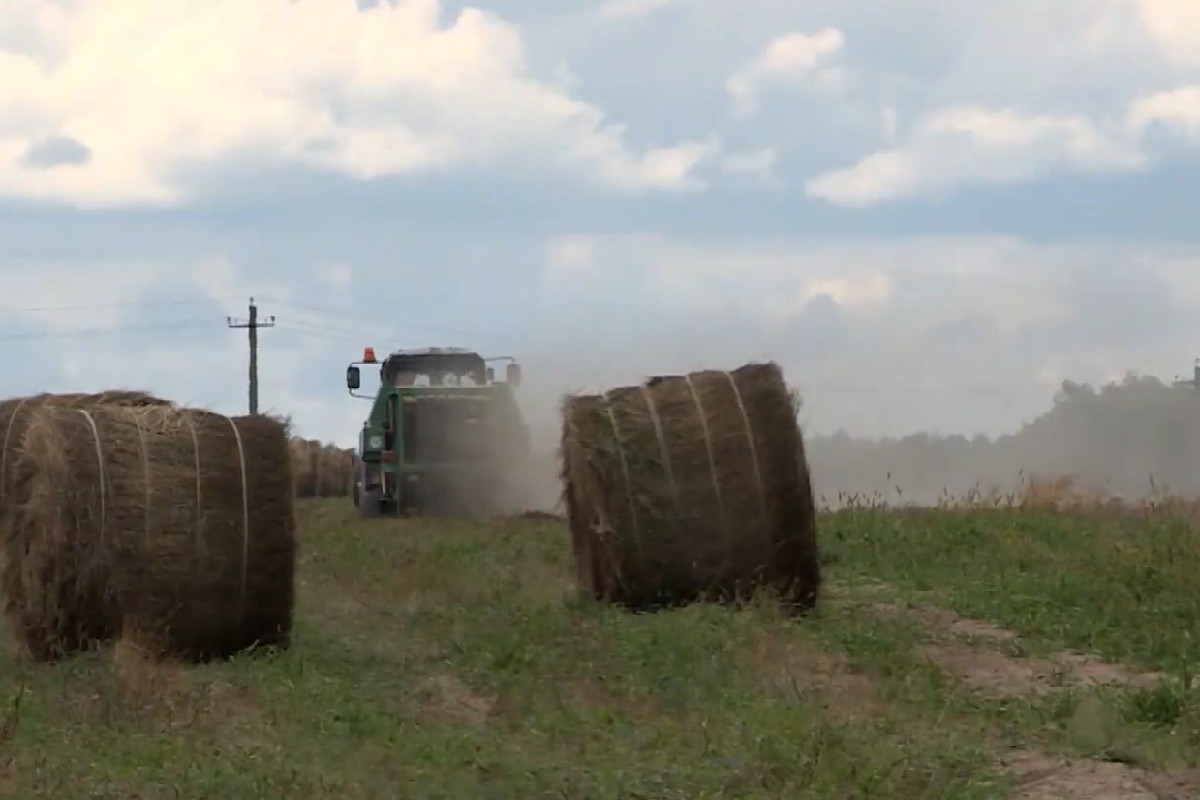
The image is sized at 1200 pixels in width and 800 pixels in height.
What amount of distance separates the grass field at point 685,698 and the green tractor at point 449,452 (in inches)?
511

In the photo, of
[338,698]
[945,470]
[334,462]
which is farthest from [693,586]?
[334,462]

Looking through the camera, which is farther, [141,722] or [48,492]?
[48,492]

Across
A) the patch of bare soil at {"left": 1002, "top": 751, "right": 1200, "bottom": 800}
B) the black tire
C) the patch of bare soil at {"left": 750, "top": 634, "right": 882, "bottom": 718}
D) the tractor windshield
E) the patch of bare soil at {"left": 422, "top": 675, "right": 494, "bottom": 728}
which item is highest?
the tractor windshield

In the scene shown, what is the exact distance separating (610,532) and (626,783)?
217 inches

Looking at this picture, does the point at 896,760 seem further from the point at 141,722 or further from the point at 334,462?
the point at 334,462

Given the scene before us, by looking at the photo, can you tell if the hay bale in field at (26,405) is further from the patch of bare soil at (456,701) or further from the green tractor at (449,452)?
the green tractor at (449,452)

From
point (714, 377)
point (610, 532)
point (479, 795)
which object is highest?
point (714, 377)

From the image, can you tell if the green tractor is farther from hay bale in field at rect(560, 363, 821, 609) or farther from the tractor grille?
hay bale in field at rect(560, 363, 821, 609)

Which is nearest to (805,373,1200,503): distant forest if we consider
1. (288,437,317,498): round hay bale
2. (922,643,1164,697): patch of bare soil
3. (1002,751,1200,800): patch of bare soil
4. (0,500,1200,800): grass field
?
(288,437,317,498): round hay bale

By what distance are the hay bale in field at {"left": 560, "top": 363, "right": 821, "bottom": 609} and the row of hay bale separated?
101ft

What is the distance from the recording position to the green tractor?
2838 centimetres

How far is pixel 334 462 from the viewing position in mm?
45094

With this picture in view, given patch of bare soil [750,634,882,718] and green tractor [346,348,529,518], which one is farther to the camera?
green tractor [346,348,529,518]

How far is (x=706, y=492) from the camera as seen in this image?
1278 centimetres
